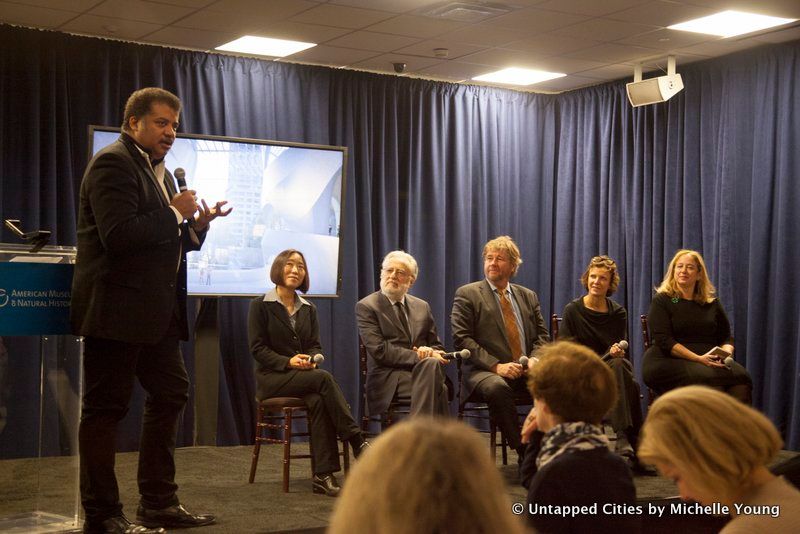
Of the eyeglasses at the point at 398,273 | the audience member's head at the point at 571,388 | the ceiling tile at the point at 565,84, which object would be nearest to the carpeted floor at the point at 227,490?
the eyeglasses at the point at 398,273

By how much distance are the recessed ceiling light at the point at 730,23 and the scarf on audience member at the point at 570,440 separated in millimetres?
4197

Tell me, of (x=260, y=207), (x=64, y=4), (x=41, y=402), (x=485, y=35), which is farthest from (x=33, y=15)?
(x=41, y=402)

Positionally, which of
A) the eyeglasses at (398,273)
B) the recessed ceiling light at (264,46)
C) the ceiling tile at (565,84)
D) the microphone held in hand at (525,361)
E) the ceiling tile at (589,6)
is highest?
the ceiling tile at (589,6)

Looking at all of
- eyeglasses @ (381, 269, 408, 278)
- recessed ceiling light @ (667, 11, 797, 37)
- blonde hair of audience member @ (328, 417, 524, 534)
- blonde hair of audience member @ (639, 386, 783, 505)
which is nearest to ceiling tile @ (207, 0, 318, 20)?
eyeglasses @ (381, 269, 408, 278)

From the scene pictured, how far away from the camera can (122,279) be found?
346cm

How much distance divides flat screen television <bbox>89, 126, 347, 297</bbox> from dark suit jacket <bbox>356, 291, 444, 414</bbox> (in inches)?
41.7

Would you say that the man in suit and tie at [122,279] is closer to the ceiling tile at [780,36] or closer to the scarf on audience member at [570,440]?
the scarf on audience member at [570,440]

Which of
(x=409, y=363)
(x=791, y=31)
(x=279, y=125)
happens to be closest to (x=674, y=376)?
(x=409, y=363)

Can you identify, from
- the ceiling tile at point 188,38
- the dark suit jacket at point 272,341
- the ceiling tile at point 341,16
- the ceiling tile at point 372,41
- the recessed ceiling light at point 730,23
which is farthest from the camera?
the ceiling tile at point 372,41

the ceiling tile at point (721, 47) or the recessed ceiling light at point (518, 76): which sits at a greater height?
the ceiling tile at point (721, 47)

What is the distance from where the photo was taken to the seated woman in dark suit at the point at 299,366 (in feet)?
16.1

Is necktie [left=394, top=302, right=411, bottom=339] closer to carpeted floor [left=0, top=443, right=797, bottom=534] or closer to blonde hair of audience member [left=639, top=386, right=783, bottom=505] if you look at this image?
carpeted floor [left=0, top=443, right=797, bottom=534]

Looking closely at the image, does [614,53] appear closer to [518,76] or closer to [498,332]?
[518,76]

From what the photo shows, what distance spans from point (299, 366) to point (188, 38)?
249cm
